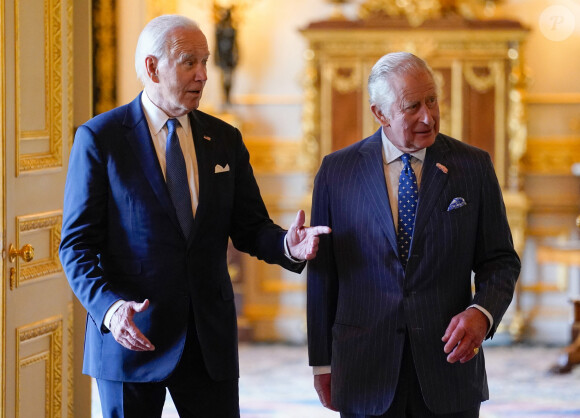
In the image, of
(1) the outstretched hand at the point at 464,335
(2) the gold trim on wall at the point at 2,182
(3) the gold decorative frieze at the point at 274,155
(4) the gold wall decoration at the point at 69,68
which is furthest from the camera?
(3) the gold decorative frieze at the point at 274,155

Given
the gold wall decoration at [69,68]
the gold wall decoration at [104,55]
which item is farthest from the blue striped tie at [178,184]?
the gold wall decoration at [104,55]

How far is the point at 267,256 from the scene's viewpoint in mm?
2561

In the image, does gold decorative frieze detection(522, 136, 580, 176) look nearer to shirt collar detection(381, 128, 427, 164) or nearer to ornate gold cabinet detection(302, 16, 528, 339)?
ornate gold cabinet detection(302, 16, 528, 339)

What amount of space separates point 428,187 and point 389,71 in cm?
30

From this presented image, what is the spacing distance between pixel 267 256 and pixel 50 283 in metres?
1.03

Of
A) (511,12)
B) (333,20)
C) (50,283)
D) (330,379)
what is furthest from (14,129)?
(511,12)

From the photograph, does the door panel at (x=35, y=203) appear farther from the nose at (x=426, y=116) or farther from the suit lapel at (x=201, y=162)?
the nose at (x=426, y=116)

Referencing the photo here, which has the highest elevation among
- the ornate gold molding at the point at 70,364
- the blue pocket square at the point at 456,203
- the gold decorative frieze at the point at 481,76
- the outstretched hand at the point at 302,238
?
the gold decorative frieze at the point at 481,76

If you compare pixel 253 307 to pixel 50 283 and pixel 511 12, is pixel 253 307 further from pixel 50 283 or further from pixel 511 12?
pixel 50 283

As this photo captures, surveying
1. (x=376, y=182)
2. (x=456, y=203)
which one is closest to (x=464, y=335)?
(x=456, y=203)

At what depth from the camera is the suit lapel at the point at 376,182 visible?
230 cm

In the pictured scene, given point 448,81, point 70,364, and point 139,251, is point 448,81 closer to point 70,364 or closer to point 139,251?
point 70,364

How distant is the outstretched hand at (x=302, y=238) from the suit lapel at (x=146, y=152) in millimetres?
295

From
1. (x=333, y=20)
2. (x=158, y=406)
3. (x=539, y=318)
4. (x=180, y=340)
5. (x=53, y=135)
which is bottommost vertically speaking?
(x=539, y=318)
